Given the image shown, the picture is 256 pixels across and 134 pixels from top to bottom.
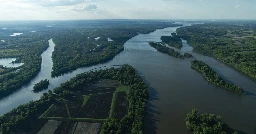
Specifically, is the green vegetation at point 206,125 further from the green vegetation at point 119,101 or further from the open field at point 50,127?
the open field at point 50,127

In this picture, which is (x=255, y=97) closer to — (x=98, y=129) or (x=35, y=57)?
(x=98, y=129)

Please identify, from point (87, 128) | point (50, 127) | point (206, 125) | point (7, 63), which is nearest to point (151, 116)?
point (206, 125)

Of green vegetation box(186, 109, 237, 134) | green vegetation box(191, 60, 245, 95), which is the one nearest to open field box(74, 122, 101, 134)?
green vegetation box(186, 109, 237, 134)

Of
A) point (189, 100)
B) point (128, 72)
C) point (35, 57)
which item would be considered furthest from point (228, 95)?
point (35, 57)

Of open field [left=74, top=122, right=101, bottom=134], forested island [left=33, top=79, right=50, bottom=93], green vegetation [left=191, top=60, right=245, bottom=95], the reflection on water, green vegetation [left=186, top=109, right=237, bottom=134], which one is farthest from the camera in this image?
the reflection on water

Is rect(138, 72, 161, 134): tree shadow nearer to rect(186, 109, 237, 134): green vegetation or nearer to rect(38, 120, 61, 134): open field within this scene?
rect(186, 109, 237, 134): green vegetation
